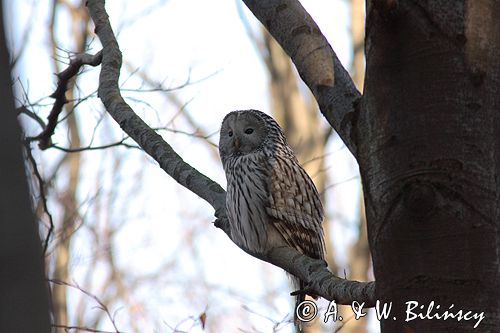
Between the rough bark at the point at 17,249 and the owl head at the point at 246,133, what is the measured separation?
16.2 ft

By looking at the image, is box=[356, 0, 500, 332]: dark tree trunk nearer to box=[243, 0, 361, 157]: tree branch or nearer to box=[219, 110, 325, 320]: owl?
box=[243, 0, 361, 157]: tree branch

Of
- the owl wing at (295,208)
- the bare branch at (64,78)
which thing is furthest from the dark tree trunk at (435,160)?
the owl wing at (295,208)

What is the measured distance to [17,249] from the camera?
4.49 feet

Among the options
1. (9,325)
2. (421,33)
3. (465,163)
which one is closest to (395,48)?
(421,33)

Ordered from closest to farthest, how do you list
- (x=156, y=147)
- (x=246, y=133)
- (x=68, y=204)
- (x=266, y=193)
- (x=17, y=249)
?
(x=17, y=249) < (x=156, y=147) < (x=266, y=193) < (x=246, y=133) < (x=68, y=204)

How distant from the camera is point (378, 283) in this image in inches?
82.2

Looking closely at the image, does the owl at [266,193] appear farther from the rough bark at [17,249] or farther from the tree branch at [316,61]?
the rough bark at [17,249]

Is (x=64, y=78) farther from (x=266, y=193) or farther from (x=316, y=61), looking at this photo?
(x=316, y=61)

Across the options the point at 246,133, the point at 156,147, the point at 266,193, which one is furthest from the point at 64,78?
the point at 246,133

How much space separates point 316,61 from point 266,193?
319 cm

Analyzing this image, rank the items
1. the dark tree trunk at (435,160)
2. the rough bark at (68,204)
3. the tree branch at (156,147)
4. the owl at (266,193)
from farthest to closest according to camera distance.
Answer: the rough bark at (68,204) → the owl at (266,193) → the tree branch at (156,147) → the dark tree trunk at (435,160)

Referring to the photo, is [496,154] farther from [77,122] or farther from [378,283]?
[77,122]

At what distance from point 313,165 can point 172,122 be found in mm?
5267

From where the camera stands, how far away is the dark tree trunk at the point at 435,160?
197cm
